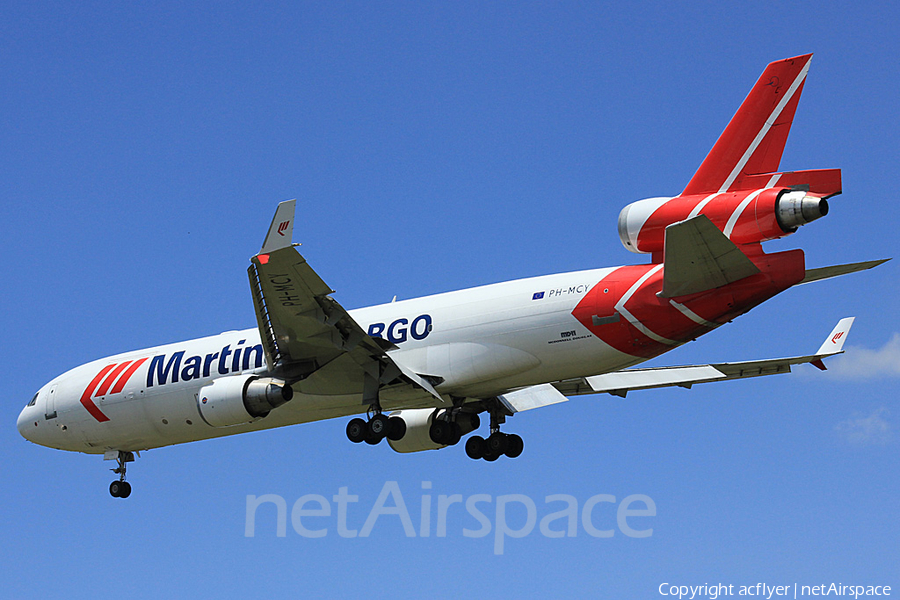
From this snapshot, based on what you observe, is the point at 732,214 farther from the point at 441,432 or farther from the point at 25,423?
the point at 25,423

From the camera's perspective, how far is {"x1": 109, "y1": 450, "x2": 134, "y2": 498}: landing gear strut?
1062 inches

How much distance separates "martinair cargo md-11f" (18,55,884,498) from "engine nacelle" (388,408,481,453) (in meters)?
0.06

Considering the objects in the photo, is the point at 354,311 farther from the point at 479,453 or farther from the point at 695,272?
the point at 695,272

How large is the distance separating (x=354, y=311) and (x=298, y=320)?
3483 millimetres

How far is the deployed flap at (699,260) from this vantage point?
18.4m

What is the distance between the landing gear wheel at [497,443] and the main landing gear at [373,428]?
3.76 m

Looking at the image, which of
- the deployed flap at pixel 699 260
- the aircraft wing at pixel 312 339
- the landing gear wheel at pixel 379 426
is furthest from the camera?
the landing gear wheel at pixel 379 426

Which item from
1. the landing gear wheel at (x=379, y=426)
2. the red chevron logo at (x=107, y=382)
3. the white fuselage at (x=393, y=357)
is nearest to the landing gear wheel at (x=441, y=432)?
the white fuselage at (x=393, y=357)

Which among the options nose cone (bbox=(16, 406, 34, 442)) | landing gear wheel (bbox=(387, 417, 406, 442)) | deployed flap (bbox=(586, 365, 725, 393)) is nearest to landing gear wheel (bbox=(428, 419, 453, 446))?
landing gear wheel (bbox=(387, 417, 406, 442))

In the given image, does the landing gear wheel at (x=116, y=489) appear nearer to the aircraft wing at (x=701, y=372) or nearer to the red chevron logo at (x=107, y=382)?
the red chevron logo at (x=107, y=382)

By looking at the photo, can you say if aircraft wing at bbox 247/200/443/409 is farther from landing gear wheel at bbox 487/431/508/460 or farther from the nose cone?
the nose cone

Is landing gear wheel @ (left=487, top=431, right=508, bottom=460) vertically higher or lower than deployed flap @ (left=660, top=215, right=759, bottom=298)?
lower

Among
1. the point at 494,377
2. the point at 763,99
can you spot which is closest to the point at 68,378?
the point at 494,377

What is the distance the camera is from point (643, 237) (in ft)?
66.9
